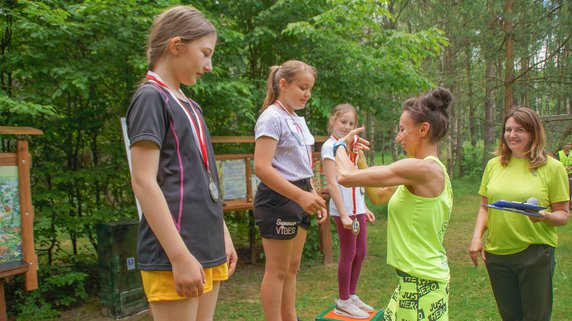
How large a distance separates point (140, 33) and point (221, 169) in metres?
1.75

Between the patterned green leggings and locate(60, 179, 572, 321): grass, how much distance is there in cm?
217

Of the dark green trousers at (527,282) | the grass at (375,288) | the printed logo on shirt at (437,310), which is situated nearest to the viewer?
the printed logo on shirt at (437,310)

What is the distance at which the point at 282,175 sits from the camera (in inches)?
110

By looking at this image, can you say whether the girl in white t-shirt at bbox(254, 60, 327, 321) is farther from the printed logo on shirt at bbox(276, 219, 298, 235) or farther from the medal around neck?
the medal around neck

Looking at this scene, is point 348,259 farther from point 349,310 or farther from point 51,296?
point 51,296

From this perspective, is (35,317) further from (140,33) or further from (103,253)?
(140,33)

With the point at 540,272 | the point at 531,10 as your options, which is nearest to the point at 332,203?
the point at 540,272

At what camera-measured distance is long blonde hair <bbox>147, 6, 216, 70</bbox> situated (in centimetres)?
170

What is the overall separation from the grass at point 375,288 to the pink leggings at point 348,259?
58 cm

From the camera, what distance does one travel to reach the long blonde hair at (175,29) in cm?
170

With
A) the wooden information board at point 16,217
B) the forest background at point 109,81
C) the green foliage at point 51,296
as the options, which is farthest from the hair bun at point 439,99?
the green foliage at point 51,296

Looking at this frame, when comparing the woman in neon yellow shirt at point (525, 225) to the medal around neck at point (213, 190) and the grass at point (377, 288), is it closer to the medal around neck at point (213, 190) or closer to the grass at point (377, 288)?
the grass at point (377, 288)

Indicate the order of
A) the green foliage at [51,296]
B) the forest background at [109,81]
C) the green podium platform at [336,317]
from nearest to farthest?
1. the green podium platform at [336,317]
2. the forest background at [109,81]
3. the green foliage at [51,296]

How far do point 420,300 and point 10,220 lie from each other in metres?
3.03
